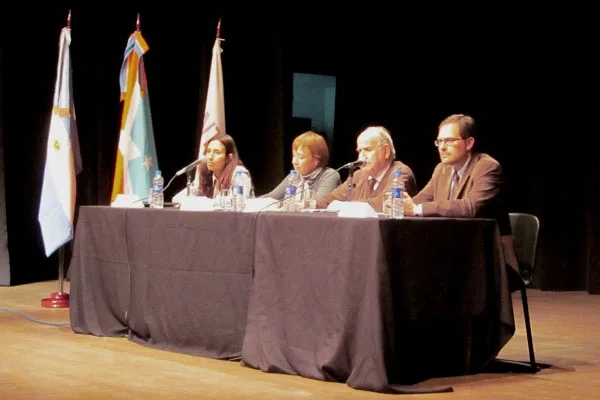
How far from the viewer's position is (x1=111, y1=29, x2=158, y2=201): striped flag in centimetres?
654

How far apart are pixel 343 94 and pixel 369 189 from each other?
329cm

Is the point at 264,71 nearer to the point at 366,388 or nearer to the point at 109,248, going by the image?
the point at 109,248

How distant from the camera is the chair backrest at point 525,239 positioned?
432 cm

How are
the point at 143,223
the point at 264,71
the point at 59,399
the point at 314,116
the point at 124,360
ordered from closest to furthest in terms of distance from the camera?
the point at 59,399, the point at 124,360, the point at 143,223, the point at 264,71, the point at 314,116

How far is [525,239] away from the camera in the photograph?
4.36 metres

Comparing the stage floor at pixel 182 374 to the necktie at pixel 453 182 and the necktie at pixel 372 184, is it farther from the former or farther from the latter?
the necktie at pixel 372 184

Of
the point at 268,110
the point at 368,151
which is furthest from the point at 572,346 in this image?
the point at 268,110

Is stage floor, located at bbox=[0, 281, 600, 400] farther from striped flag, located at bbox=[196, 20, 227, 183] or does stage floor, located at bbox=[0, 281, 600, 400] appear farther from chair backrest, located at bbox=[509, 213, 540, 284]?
striped flag, located at bbox=[196, 20, 227, 183]

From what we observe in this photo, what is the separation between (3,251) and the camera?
759 centimetres

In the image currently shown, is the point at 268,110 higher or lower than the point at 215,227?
higher

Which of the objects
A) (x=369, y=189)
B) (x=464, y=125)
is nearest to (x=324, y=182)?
(x=369, y=189)

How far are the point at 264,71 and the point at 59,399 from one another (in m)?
4.46

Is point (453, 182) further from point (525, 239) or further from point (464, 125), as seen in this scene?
point (525, 239)

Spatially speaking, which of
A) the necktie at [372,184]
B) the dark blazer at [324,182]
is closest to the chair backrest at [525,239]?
the necktie at [372,184]
